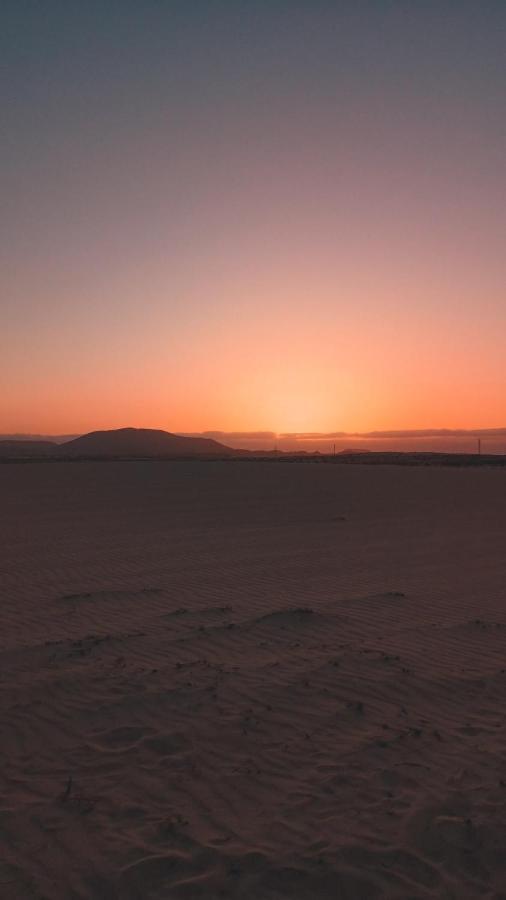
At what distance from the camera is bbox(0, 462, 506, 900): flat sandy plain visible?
13.3ft

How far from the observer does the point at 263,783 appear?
492 cm

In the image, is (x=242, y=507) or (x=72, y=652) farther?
(x=242, y=507)

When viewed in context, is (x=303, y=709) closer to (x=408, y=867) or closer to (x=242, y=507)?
(x=408, y=867)

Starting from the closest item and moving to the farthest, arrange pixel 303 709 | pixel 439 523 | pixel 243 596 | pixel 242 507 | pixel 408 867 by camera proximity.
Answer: pixel 408 867, pixel 303 709, pixel 243 596, pixel 439 523, pixel 242 507

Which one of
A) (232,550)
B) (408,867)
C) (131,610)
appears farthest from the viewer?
(232,550)

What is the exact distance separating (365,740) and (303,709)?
0.77 m

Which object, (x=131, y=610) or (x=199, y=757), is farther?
(x=131, y=610)

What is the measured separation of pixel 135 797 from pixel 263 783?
907mm

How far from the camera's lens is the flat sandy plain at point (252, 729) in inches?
159

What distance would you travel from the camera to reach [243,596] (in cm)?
1062

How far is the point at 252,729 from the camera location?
19.0 feet

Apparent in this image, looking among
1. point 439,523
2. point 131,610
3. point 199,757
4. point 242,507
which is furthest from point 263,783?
point 242,507

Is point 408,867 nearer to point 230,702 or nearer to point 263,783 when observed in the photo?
point 263,783

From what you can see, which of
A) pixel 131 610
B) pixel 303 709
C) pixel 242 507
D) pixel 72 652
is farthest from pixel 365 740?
pixel 242 507
